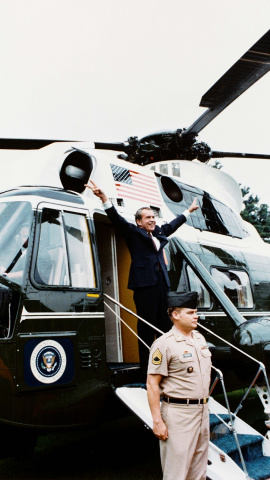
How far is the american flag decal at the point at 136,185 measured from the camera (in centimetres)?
594

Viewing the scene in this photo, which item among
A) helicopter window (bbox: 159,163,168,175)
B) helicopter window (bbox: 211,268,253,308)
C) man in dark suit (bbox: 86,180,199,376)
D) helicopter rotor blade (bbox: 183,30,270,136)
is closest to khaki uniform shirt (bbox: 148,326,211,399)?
man in dark suit (bbox: 86,180,199,376)

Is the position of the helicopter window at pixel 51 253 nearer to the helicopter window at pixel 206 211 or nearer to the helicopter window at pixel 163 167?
the helicopter window at pixel 206 211

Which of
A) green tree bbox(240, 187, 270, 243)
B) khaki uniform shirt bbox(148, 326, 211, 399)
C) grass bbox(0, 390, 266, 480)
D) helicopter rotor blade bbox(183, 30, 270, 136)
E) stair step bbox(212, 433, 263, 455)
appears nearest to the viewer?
khaki uniform shirt bbox(148, 326, 211, 399)

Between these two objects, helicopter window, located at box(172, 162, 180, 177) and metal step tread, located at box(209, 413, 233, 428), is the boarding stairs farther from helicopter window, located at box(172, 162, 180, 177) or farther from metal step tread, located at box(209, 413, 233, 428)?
helicopter window, located at box(172, 162, 180, 177)

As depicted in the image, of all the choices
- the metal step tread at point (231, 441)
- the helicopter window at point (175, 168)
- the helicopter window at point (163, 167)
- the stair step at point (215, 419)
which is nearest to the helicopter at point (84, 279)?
the stair step at point (215, 419)

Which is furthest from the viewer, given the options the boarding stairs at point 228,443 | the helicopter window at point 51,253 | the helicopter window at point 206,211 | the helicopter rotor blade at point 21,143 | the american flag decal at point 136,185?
the helicopter window at point 206,211

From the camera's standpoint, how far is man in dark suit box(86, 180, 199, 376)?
458 cm

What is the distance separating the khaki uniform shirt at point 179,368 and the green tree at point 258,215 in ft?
70.9

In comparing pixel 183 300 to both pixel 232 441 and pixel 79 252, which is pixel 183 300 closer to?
pixel 79 252

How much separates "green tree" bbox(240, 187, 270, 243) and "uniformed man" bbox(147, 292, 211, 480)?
21.6m

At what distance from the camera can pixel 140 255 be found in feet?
15.5

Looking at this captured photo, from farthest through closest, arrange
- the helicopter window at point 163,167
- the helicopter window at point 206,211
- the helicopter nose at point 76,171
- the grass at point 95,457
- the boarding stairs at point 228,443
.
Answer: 1. the helicopter window at point 163,167
2. the helicopter window at point 206,211
3. the helicopter nose at point 76,171
4. the grass at point 95,457
5. the boarding stairs at point 228,443

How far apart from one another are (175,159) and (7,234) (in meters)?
5.29

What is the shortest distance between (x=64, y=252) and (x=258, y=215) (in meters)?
24.1
